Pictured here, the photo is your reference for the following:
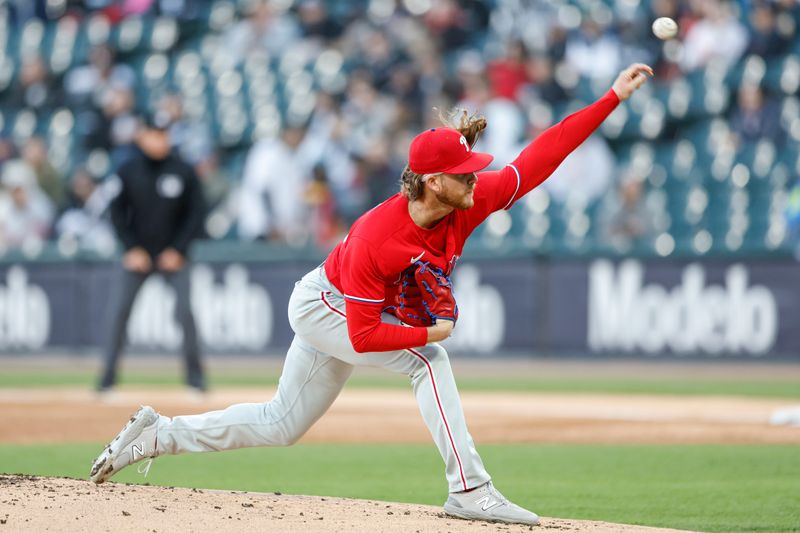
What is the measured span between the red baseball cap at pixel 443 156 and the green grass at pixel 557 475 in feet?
5.51

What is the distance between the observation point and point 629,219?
1494 cm

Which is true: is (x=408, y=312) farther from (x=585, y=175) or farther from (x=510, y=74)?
(x=510, y=74)

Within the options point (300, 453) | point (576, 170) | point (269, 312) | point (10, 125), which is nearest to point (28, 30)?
point (10, 125)

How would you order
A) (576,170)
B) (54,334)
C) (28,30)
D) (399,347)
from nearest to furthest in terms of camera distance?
(399,347) → (576,170) → (54,334) → (28,30)

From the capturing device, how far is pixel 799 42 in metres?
15.7

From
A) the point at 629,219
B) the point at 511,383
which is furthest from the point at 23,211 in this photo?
the point at 629,219

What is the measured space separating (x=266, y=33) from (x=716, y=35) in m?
6.65

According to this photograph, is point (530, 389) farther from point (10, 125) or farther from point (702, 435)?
point (10, 125)

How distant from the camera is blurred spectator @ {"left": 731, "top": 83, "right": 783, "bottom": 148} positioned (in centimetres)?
1469

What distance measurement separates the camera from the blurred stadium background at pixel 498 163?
14.7 m

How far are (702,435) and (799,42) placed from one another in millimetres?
8055

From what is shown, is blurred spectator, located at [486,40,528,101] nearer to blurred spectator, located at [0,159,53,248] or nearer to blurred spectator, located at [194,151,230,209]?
blurred spectator, located at [194,151,230,209]

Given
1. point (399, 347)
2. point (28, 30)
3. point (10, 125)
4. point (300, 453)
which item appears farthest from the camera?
point (28, 30)

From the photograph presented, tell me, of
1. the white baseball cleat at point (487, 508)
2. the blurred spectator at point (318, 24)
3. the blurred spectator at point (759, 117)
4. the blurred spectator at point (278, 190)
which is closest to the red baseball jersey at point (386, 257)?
the white baseball cleat at point (487, 508)
